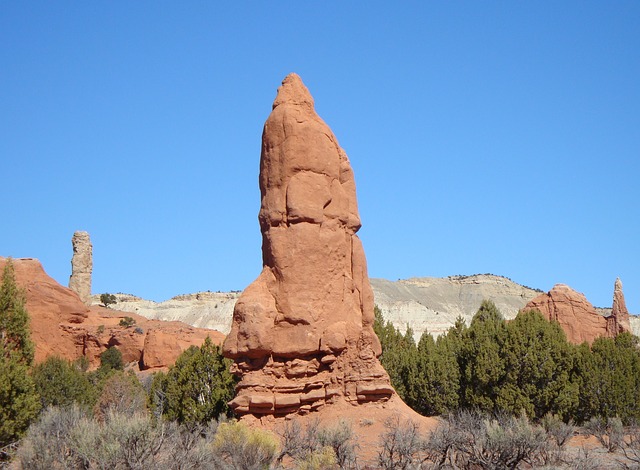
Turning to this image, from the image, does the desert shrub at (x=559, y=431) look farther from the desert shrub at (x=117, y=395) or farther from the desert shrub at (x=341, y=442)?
the desert shrub at (x=117, y=395)

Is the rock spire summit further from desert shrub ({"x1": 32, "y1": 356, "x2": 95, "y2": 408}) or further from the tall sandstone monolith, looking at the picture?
desert shrub ({"x1": 32, "y1": 356, "x2": 95, "y2": 408})

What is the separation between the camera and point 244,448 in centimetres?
1745

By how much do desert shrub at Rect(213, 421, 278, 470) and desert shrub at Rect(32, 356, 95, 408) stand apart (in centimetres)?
1485

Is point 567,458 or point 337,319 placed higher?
point 337,319

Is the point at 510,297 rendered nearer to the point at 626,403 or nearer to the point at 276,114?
the point at 626,403

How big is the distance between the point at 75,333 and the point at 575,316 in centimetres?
3381

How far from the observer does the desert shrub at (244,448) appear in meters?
16.9

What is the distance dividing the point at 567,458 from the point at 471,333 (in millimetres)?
13070

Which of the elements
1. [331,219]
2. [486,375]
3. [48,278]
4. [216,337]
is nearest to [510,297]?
[216,337]

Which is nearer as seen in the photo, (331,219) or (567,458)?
(567,458)

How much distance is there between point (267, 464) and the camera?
57.3ft

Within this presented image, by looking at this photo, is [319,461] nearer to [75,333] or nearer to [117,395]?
[117,395]

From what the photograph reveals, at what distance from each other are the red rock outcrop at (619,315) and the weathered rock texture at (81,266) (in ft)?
144

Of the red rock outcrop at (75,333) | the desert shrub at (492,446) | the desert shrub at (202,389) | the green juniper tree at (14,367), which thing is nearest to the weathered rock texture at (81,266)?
the red rock outcrop at (75,333)
